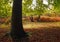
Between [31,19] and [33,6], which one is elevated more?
[33,6]

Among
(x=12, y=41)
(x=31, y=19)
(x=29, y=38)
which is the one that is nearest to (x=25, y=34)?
(x=29, y=38)

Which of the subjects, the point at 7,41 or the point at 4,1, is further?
the point at 4,1

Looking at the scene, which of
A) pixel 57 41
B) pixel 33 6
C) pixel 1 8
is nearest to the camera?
pixel 57 41

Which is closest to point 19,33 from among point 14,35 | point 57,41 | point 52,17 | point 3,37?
point 14,35

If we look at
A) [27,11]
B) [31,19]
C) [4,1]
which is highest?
[4,1]

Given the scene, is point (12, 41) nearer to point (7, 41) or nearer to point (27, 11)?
point (7, 41)

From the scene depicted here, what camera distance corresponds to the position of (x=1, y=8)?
1573 cm

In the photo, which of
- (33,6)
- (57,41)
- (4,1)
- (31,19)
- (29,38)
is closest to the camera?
(57,41)

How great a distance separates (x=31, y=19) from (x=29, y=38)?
53.7 feet

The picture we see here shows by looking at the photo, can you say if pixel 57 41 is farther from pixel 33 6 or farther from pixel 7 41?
pixel 33 6

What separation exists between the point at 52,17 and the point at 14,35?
1865 cm

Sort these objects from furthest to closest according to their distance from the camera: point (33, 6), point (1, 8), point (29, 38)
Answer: point (33, 6)
point (1, 8)
point (29, 38)

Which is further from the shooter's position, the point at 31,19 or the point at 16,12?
the point at 31,19

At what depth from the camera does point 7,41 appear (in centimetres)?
1009
